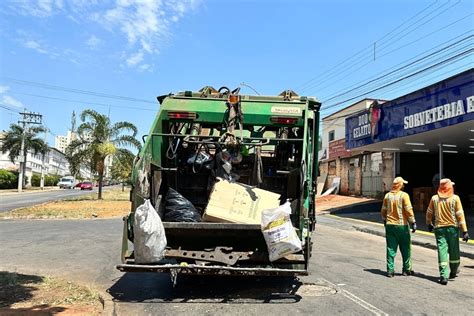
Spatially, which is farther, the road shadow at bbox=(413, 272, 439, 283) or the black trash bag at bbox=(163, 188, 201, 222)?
the road shadow at bbox=(413, 272, 439, 283)

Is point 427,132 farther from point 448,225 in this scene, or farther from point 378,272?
point 378,272

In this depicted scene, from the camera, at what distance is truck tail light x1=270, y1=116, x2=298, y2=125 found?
6945 millimetres

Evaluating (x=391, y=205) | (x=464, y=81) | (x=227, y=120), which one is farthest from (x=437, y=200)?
(x=464, y=81)

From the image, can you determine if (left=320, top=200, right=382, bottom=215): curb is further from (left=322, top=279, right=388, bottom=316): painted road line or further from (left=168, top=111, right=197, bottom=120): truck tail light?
(left=168, top=111, right=197, bottom=120): truck tail light

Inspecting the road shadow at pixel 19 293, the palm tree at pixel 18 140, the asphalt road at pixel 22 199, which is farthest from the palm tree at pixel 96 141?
the palm tree at pixel 18 140

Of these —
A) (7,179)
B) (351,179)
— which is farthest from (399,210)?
→ (7,179)

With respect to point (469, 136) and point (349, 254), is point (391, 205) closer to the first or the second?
point (349, 254)

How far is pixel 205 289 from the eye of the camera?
21.6 feet

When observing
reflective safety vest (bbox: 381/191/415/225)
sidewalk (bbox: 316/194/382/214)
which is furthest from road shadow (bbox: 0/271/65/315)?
sidewalk (bbox: 316/194/382/214)

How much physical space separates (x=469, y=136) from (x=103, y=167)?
21701mm

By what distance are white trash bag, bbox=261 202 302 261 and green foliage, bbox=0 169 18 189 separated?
5766 cm

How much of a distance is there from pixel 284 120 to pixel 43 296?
13.4 ft

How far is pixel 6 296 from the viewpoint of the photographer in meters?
5.88

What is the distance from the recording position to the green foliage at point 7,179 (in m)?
56.3
